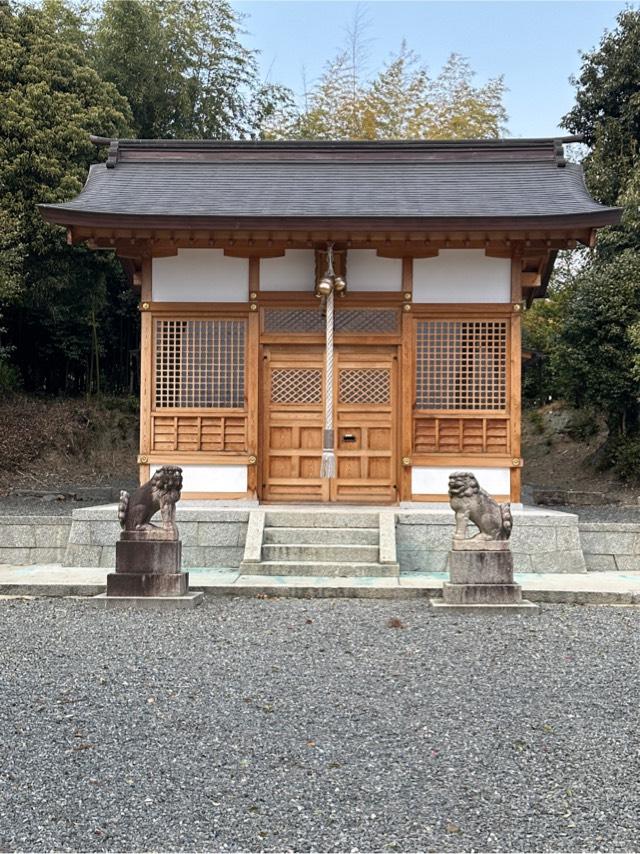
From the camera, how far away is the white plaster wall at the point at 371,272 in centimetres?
855

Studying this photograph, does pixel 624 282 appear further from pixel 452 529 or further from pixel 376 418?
pixel 452 529

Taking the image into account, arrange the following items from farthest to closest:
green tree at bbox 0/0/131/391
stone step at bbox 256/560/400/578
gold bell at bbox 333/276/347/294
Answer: green tree at bbox 0/0/131/391 < gold bell at bbox 333/276/347/294 < stone step at bbox 256/560/400/578

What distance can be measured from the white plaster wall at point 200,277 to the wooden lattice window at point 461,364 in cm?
203

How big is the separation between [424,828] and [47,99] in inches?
613

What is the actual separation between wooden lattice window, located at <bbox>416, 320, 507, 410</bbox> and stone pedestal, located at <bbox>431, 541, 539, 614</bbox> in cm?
278

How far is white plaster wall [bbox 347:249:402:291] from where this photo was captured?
337 inches

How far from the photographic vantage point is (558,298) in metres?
19.9

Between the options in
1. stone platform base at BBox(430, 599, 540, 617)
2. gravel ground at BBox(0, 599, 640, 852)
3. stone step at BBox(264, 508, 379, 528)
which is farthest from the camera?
stone step at BBox(264, 508, 379, 528)

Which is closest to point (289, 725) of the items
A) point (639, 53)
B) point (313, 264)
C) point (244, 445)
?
point (244, 445)

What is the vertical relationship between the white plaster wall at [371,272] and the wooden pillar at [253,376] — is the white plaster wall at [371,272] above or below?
above

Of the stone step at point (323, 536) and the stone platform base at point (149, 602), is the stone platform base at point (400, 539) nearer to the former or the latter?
the stone step at point (323, 536)

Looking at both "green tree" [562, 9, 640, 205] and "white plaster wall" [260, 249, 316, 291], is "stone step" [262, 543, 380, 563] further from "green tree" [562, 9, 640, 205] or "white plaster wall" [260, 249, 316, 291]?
"green tree" [562, 9, 640, 205]

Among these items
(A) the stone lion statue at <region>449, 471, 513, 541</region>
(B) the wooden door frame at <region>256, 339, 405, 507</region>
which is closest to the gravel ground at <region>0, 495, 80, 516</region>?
(B) the wooden door frame at <region>256, 339, 405, 507</region>

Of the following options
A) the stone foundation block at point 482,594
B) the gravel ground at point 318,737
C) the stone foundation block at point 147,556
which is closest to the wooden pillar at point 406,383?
the stone foundation block at point 482,594
